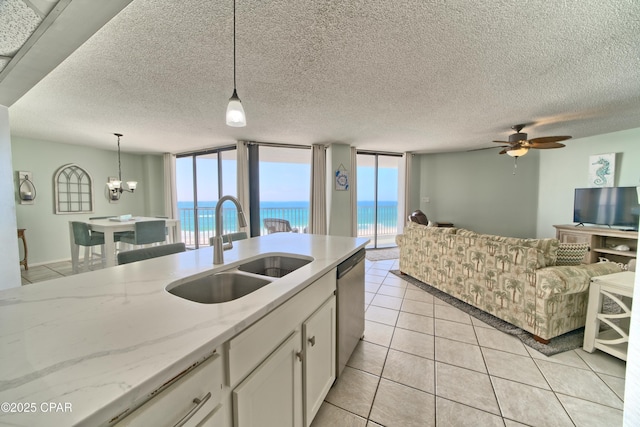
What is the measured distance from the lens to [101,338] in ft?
2.02

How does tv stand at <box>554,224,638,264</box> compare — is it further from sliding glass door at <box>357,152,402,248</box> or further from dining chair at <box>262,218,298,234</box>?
dining chair at <box>262,218,298,234</box>

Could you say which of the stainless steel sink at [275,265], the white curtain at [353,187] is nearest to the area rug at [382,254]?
the white curtain at [353,187]

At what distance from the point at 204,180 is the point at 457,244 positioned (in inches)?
205

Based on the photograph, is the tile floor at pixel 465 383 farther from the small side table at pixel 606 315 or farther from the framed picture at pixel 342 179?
the framed picture at pixel 342 179

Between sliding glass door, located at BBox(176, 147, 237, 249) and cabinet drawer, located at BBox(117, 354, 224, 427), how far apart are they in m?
4.60

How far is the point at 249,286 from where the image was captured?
1.21 meters

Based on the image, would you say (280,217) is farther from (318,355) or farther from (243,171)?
(318,355)

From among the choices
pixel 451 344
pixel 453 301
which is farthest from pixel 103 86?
pixel 453 301

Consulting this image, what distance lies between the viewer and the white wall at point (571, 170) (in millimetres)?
3625

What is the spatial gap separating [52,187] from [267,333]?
6.10 m

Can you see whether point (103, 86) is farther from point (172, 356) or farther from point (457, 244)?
point (457, 244)

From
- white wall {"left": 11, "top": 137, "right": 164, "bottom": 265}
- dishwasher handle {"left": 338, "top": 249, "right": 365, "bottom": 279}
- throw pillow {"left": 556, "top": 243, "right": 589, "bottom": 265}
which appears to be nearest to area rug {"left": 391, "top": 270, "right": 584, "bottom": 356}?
throw pillow {"left": 556, "top": 243, "right": 589, "bottom": 265}

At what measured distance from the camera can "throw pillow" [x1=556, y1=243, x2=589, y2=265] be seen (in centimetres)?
204

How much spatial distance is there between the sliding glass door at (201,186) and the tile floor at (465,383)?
13.7ft
